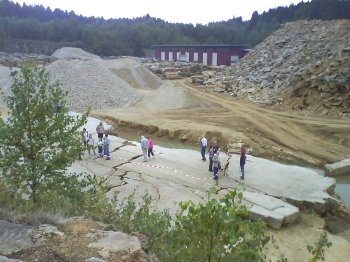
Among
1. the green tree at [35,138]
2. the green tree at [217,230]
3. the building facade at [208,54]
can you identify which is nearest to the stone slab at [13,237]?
the green tree at [35,138]

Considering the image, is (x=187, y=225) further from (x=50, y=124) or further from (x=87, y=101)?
(x=87, y=101)

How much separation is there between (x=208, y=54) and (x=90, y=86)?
120 ft

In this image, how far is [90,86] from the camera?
34000 millimetres

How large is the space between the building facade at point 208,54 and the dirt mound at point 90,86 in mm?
31138

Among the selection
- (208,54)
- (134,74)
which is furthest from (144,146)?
(208,54)

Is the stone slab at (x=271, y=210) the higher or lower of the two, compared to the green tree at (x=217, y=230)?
lower

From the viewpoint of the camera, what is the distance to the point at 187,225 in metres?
4.06

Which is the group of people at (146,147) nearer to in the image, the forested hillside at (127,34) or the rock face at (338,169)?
the rock face at (338,169)

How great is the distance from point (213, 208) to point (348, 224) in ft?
37.6

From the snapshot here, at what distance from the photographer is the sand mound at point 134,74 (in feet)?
135

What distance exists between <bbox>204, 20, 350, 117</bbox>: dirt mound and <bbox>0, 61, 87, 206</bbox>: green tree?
22778 millimetres

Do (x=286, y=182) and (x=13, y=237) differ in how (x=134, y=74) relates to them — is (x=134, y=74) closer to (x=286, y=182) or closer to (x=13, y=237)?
(x=286, y=182)

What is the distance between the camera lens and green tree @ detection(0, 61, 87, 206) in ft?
28.9

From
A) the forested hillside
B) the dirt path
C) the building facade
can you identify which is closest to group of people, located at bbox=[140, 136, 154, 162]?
the dirt path
